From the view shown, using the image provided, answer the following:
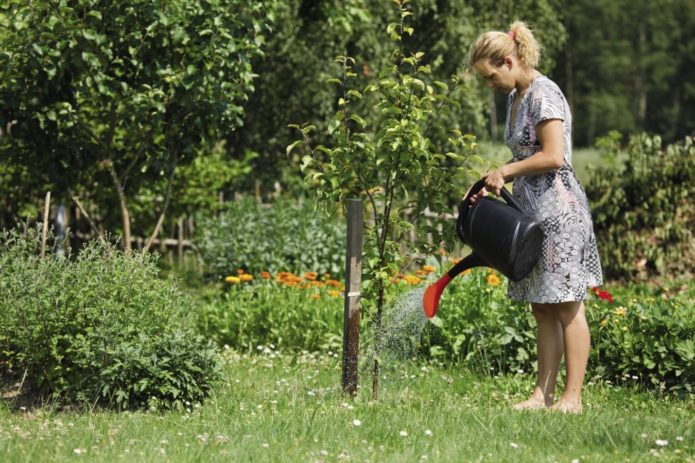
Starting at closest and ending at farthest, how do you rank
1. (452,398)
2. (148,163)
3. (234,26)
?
(452,398) → (234,26) → (148,163)

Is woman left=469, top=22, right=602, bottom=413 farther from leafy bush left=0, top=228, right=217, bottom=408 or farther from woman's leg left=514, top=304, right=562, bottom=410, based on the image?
leafy bush left=0, top=228, right=217, bottom=408

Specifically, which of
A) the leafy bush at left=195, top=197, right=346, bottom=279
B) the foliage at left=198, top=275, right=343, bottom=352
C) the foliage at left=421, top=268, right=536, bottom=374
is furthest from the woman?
the leafy bush at left=195, top=197, right=346, bottom=279

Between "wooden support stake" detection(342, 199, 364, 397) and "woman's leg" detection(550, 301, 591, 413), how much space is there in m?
0.88

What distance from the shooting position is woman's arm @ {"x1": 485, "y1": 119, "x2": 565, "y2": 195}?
372 cm

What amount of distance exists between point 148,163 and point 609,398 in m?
3.40

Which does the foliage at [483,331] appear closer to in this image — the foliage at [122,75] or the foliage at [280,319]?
the foliage at [280,319]

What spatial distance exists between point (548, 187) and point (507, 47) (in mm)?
598

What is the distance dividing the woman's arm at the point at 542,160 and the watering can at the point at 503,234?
0.06 meters

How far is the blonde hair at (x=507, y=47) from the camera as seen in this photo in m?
3.81

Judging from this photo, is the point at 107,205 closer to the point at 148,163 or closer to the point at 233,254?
the point at 233,254

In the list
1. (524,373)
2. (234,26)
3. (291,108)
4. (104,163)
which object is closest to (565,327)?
(524,373)

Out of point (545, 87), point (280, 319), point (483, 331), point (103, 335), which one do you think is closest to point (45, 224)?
point (103, 335)

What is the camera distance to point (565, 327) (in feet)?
12.7

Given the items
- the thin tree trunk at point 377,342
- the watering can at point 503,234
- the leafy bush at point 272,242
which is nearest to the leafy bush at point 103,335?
the thin tree trunk at point 377,342
